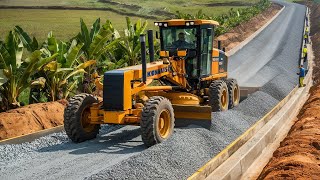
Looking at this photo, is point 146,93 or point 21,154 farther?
point 146,93

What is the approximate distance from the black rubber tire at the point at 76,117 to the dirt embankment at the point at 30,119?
1705mm

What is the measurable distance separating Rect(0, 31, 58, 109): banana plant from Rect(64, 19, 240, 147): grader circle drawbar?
1.86 meters

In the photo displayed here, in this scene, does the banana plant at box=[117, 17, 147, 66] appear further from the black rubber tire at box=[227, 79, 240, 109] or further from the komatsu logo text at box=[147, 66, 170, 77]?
the komatsu logo text at box=[147, 66, 170, 77]

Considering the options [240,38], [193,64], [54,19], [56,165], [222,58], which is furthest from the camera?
[54,19]

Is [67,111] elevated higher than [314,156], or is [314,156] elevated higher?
[67,111]

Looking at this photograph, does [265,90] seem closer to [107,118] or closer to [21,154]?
[107,118]

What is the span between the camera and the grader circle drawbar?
962 centimetres

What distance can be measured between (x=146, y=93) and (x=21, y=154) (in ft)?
11.4

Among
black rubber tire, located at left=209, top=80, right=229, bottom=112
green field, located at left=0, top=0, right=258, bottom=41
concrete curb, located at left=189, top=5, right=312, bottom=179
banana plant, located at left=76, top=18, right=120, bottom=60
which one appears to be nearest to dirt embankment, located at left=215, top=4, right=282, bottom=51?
green field, located at left=0, top=0, right=258, bottom=41

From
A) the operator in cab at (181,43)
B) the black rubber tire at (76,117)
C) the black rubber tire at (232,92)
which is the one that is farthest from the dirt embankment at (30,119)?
the black rubber tire at (232,92)

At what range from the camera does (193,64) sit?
12.5 meters

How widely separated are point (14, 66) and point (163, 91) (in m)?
4.07

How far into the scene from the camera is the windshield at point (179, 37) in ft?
40.2

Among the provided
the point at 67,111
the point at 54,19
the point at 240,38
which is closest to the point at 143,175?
the point at 67,111
